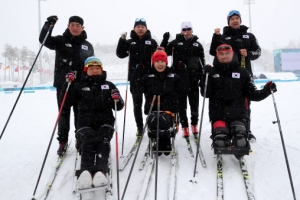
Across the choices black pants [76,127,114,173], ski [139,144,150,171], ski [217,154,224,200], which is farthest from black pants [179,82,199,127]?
black pants [76,127,114,173]

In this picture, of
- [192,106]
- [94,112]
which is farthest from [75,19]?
[192,106]

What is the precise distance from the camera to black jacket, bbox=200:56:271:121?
370cm

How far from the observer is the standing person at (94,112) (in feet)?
10.4

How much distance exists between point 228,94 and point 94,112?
214 centimetres

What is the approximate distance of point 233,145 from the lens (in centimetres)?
336

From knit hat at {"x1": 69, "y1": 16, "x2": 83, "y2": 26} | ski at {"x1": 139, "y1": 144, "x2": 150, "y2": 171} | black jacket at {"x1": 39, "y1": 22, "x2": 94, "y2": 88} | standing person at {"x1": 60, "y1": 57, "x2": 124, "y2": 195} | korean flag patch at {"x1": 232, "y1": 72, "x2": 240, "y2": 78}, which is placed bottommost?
ski at {"x1": 139, "y1": 144, "x2": 150, "y2": 171}

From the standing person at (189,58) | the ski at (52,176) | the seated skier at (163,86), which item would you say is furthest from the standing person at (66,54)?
the standing person at (189,58)

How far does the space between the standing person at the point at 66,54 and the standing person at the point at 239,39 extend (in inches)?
101

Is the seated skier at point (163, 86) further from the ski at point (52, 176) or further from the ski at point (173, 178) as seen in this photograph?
the ski at point (52, 176)

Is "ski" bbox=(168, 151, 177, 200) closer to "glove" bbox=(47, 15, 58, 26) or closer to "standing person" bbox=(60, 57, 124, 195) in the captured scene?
"standing person" bbox=(60, 57, 124, 195)

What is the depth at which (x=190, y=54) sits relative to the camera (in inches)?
188

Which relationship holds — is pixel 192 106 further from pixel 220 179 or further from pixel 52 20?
pixel 52 20

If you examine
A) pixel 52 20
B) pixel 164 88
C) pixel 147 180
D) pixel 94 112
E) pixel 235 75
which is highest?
pixel 52 20

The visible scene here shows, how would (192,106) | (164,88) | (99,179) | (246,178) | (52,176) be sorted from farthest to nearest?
(192,106)
(164,88)
(52,176)
(246,178)
(99,179)
